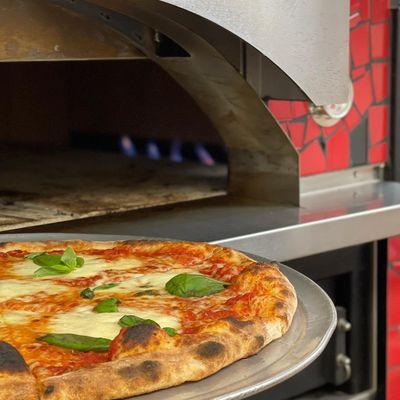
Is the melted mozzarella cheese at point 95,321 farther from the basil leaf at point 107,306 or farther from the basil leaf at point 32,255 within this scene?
the basil leaf at point 32,255

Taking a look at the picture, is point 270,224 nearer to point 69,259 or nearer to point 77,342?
point 69,259

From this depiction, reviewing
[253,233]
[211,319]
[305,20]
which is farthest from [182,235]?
[211,319]

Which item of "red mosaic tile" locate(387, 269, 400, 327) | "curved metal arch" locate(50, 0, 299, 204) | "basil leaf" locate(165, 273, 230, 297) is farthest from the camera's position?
"red mosaic tile" locate(387, 269, 400, 327)

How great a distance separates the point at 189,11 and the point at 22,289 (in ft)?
1.89

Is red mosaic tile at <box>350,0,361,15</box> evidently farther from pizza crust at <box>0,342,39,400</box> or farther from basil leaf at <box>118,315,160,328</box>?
pizza crust at <box>0,342,39,400</box>

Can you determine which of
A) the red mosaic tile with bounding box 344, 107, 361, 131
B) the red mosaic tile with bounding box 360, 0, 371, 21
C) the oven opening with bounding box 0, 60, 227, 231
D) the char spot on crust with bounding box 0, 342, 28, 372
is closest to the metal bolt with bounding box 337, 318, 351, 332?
the oven opening with bounding box 0, 60, 227, 231

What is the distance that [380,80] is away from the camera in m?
2.38

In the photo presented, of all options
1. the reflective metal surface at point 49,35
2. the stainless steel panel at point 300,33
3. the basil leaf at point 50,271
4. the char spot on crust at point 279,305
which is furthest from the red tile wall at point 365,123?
the char spot on crust at point 279,305

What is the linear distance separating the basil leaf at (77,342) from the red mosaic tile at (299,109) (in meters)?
1.26

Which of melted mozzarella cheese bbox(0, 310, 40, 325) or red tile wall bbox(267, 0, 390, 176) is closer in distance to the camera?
melted mozzarella cheese bbox(0, 310, 40, 325)

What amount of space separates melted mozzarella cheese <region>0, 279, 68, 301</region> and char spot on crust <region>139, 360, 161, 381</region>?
0.32 metres

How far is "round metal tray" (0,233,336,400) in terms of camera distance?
959 mm

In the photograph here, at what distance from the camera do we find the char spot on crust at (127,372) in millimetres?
952

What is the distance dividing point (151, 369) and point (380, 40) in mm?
1581
